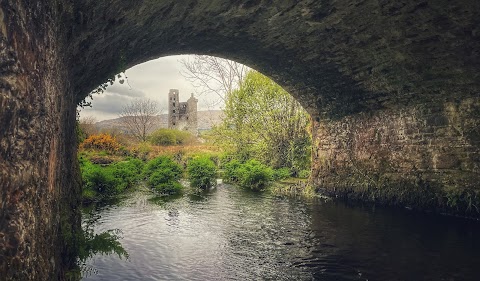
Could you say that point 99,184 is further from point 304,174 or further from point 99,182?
point 304,174

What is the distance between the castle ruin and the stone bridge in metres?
69.2

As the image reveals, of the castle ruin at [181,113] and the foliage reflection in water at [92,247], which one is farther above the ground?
the castle ruin at [181,113]

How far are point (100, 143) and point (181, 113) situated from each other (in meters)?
58.3

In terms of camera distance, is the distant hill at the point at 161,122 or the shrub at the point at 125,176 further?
the distant hill at the point at 161,122

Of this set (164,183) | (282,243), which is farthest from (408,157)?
(164,183)

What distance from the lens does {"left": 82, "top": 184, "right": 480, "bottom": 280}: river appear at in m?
4.80

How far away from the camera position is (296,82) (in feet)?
36.9

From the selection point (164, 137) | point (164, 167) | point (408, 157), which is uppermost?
point (164, 137)

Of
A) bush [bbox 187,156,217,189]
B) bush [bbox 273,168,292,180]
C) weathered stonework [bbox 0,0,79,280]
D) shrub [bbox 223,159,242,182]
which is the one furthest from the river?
bush [bbox 273,168,292,180]

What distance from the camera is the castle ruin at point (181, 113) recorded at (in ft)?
263

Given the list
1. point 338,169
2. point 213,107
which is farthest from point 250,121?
point 338,169

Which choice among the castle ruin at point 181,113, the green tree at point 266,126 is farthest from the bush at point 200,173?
the castle ruin at point 181,113

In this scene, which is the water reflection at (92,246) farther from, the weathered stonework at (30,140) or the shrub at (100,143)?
the shrub at (100,143)

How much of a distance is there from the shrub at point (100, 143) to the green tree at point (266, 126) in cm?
986
